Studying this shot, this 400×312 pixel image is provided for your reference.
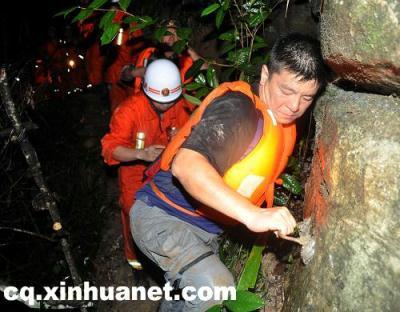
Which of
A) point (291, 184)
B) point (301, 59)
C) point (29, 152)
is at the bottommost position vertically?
point (291, 184)

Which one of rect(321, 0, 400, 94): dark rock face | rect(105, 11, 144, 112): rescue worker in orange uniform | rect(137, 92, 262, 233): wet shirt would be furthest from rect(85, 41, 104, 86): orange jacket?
rect(321, 0, 400, 94): dark rock face

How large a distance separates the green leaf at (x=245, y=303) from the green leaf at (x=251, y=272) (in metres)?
0.15

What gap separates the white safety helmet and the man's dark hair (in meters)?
2.17

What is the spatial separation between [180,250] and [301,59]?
147 centimetres

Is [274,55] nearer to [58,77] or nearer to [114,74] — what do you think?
[114,74]

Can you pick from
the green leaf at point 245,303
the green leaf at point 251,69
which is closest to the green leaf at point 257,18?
the green leaf at point 251,69

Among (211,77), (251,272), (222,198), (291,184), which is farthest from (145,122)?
(222,198)

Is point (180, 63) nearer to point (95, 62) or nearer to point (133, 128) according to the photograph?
point (133, 128)

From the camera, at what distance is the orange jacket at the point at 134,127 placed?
13.7ft

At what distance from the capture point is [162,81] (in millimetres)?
4266

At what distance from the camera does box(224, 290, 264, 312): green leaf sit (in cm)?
217

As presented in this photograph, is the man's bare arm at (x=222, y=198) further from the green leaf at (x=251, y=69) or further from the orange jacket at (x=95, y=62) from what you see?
the orange jacket at (x=95, y=62)

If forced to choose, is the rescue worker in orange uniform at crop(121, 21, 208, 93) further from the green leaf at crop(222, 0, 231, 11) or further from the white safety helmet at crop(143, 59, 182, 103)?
the green leaf at crop(222, 0, 231, 11)

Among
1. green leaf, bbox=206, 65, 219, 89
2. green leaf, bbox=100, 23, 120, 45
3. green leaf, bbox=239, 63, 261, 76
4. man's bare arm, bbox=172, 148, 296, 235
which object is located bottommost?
man's bare arm, bbox=172, 148, 296, 235
